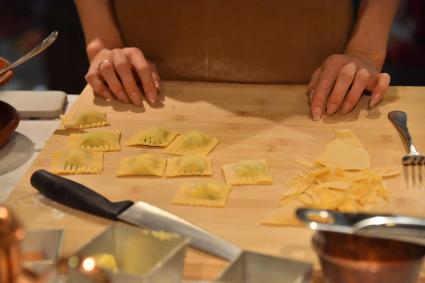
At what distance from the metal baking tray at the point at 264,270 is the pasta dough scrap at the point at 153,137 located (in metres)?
0.52

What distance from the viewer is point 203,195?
1.10 m

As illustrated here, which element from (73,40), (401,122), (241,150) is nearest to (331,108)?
(401,122)

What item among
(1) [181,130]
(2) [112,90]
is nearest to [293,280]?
(1) [181,130]

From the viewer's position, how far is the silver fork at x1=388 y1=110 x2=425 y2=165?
1198mm

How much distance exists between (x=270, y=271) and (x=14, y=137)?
2.64 ft

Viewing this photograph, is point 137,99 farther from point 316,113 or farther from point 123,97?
point 316,113

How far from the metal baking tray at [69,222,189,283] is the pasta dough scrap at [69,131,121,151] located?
458 mm

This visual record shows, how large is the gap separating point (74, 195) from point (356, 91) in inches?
26.1

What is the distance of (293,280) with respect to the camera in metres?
0.79

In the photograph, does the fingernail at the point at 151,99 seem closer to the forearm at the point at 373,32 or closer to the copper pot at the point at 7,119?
the copper pot at the point at 7,119

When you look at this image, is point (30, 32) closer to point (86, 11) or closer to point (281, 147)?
point (86, 11)

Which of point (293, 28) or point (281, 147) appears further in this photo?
point (293, 28)

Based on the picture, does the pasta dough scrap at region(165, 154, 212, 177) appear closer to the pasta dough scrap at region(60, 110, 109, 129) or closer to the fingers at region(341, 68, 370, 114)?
the pasta dough scrap at region(60, 110, 109, 129)

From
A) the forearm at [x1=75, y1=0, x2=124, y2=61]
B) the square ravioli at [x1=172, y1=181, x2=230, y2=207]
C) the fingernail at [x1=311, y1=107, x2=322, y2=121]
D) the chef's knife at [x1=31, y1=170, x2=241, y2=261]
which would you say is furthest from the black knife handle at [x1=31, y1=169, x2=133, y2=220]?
the forearm at [x1=75, y1=0, x2=124, y2=61]
